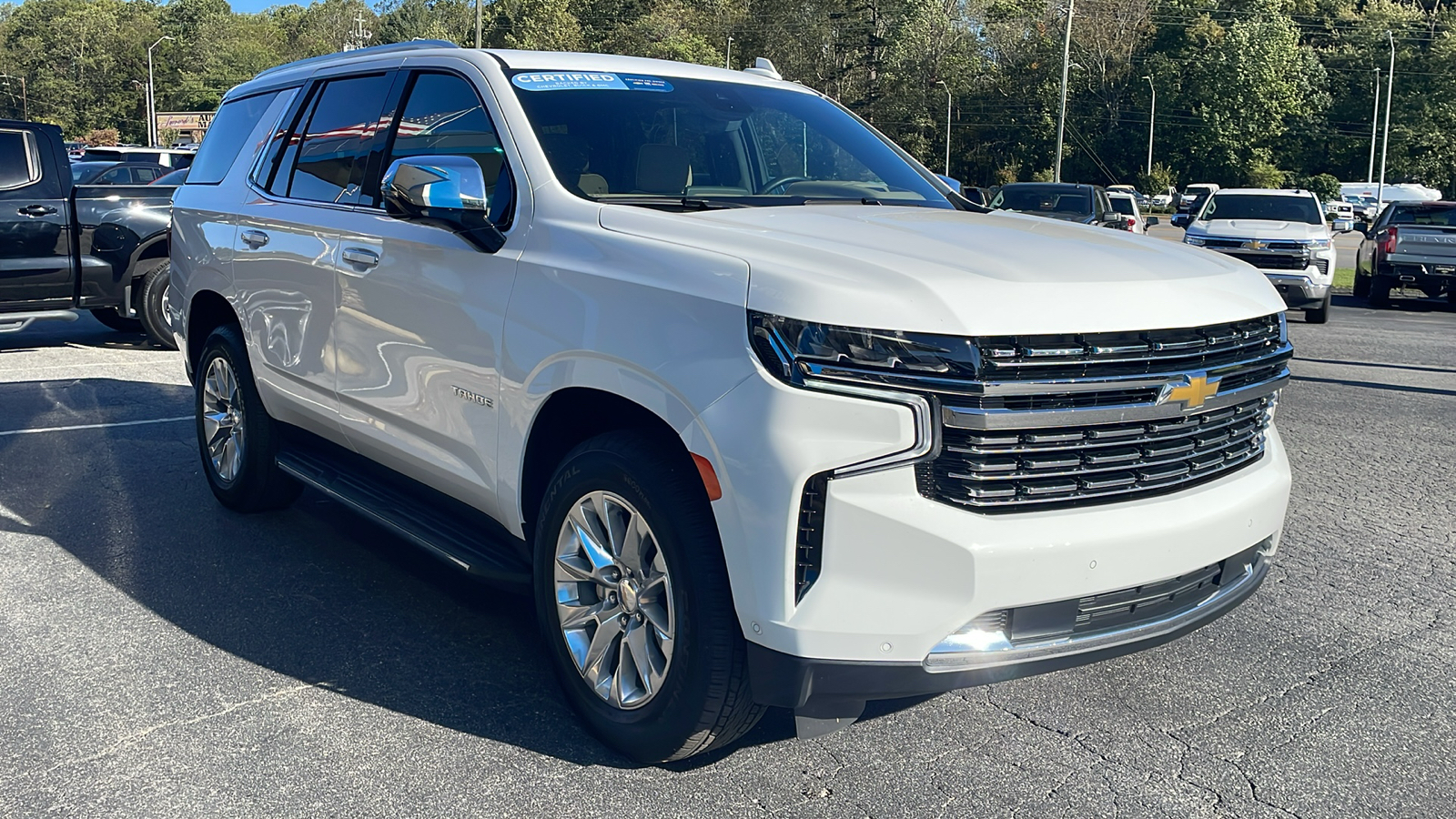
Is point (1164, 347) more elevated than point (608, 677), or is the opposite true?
point (1164, 347)

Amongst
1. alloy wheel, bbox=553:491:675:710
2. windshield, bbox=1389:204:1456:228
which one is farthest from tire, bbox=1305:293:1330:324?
alloy wheel, bbox=553:491:675:710

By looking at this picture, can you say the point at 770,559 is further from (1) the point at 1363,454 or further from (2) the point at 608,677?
(1) the point at 1363,454

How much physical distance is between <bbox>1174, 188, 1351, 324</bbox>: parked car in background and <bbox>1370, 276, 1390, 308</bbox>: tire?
1173mm

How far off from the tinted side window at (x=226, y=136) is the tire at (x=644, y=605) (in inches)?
128

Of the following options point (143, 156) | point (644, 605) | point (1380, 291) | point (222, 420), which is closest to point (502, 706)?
point (644, 605)

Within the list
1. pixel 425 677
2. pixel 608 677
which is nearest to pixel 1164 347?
pixel 608 677

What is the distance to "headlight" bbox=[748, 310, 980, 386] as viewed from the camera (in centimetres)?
280

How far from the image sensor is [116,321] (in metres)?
12.9

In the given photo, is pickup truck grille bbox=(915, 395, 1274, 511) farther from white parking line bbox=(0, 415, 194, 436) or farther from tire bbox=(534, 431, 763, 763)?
white parking line bbox=(0, 415, 194, 436)

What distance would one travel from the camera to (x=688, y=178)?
164 inches

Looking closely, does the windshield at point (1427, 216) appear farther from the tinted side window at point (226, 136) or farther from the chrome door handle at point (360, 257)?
the chrome door handle at point (360, 257)

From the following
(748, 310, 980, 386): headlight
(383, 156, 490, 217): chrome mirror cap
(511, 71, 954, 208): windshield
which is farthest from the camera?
(511, 71, 954, 208): windshield

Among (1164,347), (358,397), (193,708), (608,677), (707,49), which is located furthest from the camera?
(707,49)

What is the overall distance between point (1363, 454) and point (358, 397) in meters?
6.21
